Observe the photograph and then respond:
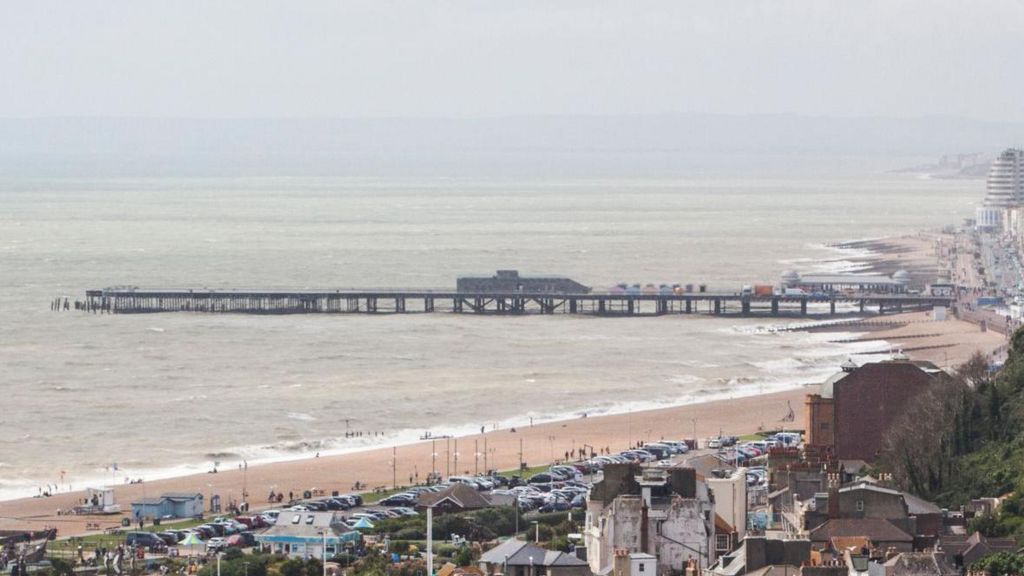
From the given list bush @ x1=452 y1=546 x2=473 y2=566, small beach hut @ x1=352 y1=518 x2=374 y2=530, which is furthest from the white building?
small beach hut @ x1=352 y1=518 x2=374 y2=530

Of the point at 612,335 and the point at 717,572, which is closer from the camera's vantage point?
the point at 717,572

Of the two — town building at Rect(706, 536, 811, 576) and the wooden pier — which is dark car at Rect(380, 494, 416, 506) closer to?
town building at Rect(706, 536, 811, 576)

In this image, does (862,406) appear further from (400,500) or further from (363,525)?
(363,525)

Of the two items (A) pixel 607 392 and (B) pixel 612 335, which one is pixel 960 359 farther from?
(B) pixel 612 335

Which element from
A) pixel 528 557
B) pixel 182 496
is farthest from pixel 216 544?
pixel 528 557

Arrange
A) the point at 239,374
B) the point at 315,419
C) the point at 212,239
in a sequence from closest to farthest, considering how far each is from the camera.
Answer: the point at 315,419
the point at 239,374
the point at 212,239

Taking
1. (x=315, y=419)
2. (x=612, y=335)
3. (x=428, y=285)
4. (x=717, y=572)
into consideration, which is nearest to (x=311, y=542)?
(x=717, y=572)

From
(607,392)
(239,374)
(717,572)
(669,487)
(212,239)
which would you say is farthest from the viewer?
(212,239)
